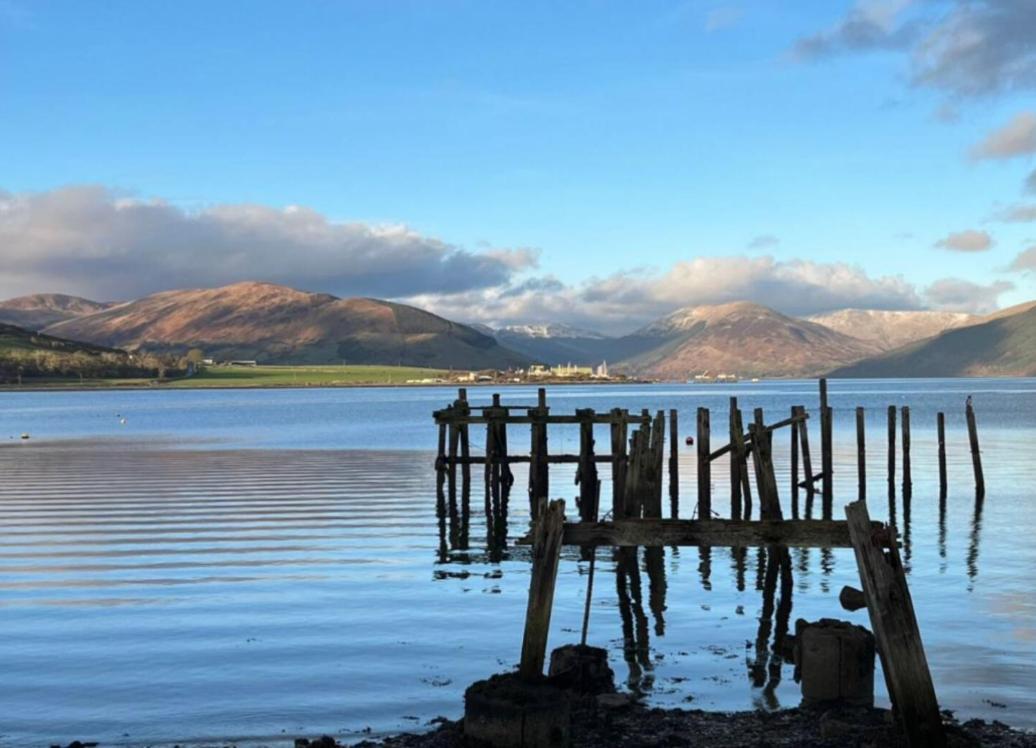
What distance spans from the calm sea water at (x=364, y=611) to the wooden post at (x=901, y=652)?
95.9 inches

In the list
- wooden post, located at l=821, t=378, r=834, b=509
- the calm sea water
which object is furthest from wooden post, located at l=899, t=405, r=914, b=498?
wooden post, located at l=821, t=378, r=834, b=509

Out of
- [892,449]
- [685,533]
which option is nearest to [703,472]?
[892,449]

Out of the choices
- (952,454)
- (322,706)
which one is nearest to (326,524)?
(322,706)

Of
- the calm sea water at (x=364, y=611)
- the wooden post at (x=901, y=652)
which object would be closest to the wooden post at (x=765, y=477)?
the calm sea water at (x=364, y=611)

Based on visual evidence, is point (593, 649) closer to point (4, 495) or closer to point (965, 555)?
point (965, 555)

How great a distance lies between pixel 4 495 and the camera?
1449 inches

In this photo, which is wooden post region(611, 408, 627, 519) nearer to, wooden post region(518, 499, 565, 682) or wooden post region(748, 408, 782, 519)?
wooden post region(748, 408, 782, 519)

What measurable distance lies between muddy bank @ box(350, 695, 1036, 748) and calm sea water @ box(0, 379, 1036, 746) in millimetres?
954

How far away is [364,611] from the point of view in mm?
17625

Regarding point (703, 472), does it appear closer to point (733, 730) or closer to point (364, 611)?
point (364, 611)

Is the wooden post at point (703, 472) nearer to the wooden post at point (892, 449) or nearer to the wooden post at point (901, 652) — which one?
the wooden post at point (892, 449)

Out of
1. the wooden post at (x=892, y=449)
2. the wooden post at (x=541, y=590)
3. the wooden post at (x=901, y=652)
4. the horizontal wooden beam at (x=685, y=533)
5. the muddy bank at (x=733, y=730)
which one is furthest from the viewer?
the wooden post at (x=892, y=449)

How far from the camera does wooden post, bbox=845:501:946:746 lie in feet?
32.9

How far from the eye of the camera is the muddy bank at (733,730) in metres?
10.4
